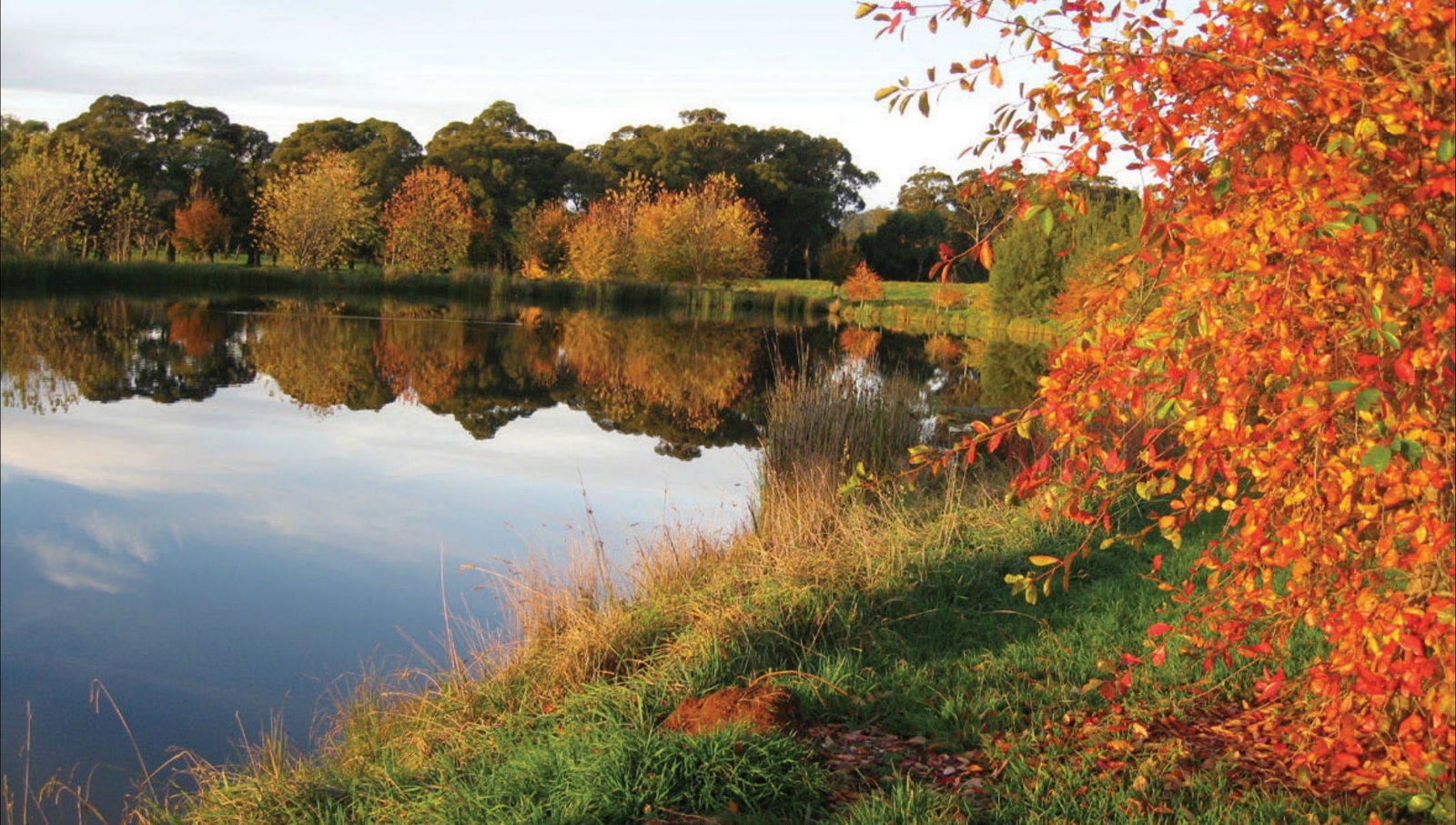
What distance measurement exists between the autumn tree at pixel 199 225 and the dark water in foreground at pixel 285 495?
2108 centimetres

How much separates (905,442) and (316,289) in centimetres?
3279

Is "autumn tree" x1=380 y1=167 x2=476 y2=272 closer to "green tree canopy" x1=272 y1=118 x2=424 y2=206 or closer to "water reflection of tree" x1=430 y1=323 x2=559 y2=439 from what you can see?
"green tree canopy" x1=272 y1=118 x2=424 y2=206

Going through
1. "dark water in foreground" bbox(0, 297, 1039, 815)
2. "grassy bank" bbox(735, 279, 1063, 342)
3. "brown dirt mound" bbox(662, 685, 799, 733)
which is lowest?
"dark water in foreground" bbox(0, 297, 1039, 815)

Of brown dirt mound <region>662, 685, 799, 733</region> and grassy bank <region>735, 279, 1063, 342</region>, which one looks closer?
brown dirt mound <region>662, 685, 799, 733</region>

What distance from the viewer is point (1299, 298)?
106 inches

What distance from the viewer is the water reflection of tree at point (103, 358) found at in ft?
48.6

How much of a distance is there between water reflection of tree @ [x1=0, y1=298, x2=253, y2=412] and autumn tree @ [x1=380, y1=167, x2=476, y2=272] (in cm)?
1705

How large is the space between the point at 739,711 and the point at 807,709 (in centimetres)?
39

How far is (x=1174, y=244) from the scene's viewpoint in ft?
8.84

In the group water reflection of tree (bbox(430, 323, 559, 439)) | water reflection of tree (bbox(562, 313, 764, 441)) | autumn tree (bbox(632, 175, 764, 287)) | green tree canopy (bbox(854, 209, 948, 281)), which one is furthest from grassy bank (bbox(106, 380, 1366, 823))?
green tree canopy (bbox(854, 209, 948, 281))

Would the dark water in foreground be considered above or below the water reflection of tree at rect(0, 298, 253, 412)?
below

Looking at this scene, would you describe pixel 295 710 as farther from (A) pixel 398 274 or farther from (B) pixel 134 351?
(A) pixel 398 274

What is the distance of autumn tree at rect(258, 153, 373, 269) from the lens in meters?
39.4

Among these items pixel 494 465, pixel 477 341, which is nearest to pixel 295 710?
pixel 494 465
